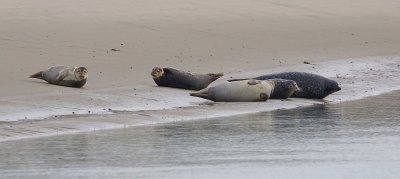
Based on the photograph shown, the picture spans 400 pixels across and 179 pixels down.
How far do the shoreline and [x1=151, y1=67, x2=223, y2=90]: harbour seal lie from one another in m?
0.16

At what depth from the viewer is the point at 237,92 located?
1392cm

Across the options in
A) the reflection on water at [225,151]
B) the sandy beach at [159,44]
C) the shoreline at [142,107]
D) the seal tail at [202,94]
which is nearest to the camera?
the reflection on water at [225,151]

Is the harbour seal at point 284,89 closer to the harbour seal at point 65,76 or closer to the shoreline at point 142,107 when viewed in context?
the shoreline at point 142,107

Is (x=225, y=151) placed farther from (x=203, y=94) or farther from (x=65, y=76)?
(x=65, y=76)

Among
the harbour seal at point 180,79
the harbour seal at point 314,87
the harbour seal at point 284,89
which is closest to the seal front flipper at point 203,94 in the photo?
the harbour seal at point 180,79

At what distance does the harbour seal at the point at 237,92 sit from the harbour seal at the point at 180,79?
0.73 m

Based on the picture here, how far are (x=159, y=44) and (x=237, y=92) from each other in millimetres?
4241

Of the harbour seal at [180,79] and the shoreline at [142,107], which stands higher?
the harbour seal at [180,79]

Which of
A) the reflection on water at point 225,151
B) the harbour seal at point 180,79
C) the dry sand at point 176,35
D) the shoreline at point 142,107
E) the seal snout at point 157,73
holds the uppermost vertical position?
the dry sand at point 176,35

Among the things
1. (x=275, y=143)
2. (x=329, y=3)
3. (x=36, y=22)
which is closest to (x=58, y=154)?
(x=275, y=143)

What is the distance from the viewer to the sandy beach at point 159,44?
44.0 ft

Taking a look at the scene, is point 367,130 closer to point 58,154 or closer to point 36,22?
point 58,154

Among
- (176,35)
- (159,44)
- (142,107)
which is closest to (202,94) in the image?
(142,107)

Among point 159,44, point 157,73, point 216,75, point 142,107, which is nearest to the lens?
point 142,107
